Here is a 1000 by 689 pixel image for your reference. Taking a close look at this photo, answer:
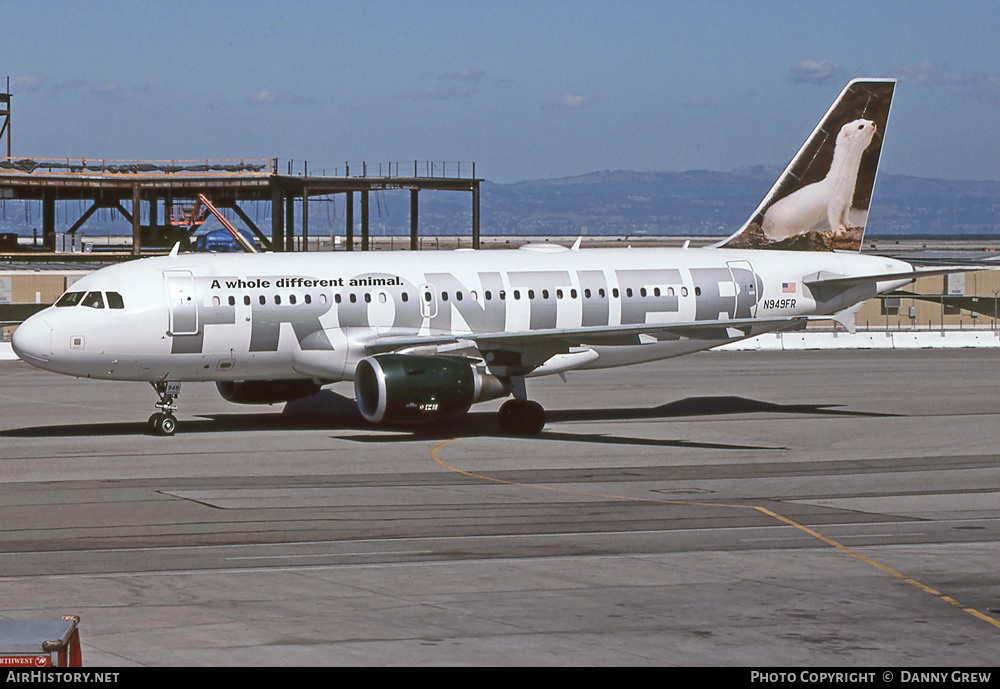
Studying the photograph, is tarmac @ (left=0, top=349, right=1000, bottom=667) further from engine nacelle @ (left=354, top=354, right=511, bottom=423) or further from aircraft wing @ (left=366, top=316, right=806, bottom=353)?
aircraft wing @ (left=366, top=316, right=806, bottom=353)

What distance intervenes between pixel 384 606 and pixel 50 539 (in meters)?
7.22

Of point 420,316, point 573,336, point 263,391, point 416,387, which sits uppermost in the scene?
point 420,316

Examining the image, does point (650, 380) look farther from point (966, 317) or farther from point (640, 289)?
point (966, 317)

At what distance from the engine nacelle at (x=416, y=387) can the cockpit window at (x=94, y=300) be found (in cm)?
623

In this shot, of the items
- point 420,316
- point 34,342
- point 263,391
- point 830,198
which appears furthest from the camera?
point 830,198

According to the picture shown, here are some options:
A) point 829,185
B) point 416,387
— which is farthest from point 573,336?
point 829,185

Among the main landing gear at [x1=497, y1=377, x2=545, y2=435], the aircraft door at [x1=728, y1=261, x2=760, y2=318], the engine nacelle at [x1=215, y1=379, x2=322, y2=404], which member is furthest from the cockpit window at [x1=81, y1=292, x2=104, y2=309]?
the aircraft door at [x1=728, y1=261, x2=760, y2=318]

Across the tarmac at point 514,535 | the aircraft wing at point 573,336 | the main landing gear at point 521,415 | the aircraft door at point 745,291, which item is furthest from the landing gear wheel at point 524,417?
the aircraft door at point 745,291

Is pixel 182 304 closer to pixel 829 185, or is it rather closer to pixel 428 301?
pixel 428 301

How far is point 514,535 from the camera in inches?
840

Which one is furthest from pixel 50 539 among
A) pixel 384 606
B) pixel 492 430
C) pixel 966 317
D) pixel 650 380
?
pixel 966 317

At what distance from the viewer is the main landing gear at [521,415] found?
1378 inches

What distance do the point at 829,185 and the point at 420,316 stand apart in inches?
535

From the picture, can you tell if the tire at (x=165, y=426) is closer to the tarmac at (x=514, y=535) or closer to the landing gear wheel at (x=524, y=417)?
the tarmac at (x=514, y=535)
